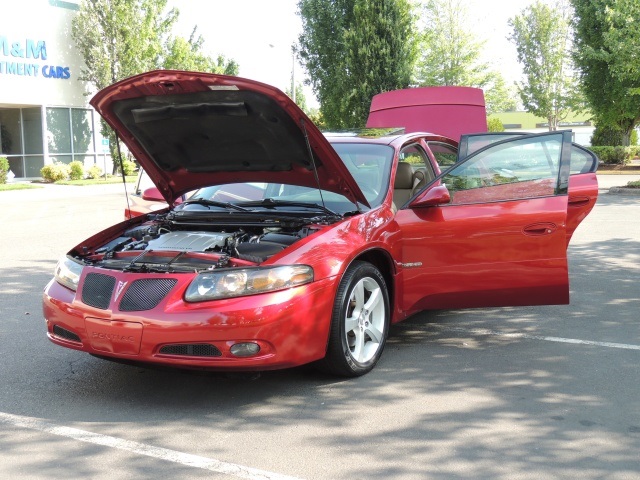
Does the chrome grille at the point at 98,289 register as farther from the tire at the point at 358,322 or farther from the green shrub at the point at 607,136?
the green shrub at the point at 607,136

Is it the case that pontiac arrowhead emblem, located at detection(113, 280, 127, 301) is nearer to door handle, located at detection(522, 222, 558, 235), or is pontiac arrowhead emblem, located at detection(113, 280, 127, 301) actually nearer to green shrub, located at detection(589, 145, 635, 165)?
door handle, located at detection(522, 222, 558, 235)

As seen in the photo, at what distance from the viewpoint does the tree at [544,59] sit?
44.3 metres

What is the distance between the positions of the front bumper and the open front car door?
125 cm

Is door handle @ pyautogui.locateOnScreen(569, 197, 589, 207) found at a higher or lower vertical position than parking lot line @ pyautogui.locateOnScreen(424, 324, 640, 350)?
higher

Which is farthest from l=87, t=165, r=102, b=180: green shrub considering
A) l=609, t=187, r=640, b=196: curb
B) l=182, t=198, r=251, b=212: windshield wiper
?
l=182, t=198, r=251, b=212: windshield wiper

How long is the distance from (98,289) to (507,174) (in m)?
3.06

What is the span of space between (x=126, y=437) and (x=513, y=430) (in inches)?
79.6

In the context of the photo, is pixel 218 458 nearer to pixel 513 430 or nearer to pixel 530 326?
pixel 513 430

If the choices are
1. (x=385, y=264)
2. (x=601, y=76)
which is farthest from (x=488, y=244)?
(x=601, y=76)

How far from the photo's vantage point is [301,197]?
17.4 feet

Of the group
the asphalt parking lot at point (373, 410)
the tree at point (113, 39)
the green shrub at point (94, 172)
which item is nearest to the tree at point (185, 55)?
the tree at point (113, 39)

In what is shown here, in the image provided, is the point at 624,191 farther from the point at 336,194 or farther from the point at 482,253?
the point at 336,194

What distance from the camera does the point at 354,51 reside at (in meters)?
30.5

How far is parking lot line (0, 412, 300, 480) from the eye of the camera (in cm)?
327
